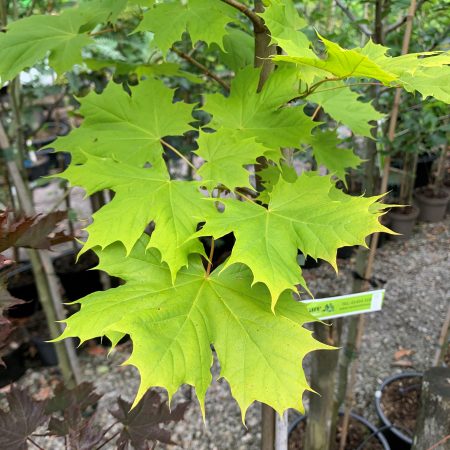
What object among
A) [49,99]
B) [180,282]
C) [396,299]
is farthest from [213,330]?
[49,99]

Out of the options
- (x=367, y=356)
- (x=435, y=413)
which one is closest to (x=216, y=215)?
(x=435, y=413)

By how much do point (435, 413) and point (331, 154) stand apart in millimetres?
605

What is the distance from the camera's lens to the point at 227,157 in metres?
0.75

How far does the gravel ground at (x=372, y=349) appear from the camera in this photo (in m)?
1.83

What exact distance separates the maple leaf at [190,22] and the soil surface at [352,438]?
136 cm

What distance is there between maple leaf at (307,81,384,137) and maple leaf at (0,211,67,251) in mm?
617

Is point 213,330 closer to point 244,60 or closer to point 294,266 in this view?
point 294,266

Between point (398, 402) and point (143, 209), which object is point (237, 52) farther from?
point (398, 402)

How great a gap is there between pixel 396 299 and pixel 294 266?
2164mm

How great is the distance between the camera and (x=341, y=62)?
0.60 meters

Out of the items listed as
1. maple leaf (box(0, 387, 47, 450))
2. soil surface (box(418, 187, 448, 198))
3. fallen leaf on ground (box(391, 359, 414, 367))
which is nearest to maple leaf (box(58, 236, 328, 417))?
maple leaf (box(0, 387, 47, 450))

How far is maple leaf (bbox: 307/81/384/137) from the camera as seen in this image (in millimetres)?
983

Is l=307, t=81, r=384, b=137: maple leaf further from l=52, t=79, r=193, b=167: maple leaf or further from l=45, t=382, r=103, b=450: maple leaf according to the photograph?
l=45, t=382, r=103, b=450: maple leaf

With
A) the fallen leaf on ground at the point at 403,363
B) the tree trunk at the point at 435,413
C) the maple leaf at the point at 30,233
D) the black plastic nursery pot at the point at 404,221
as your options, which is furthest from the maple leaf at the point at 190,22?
the black plastic nursery pot at the point at 404,221
